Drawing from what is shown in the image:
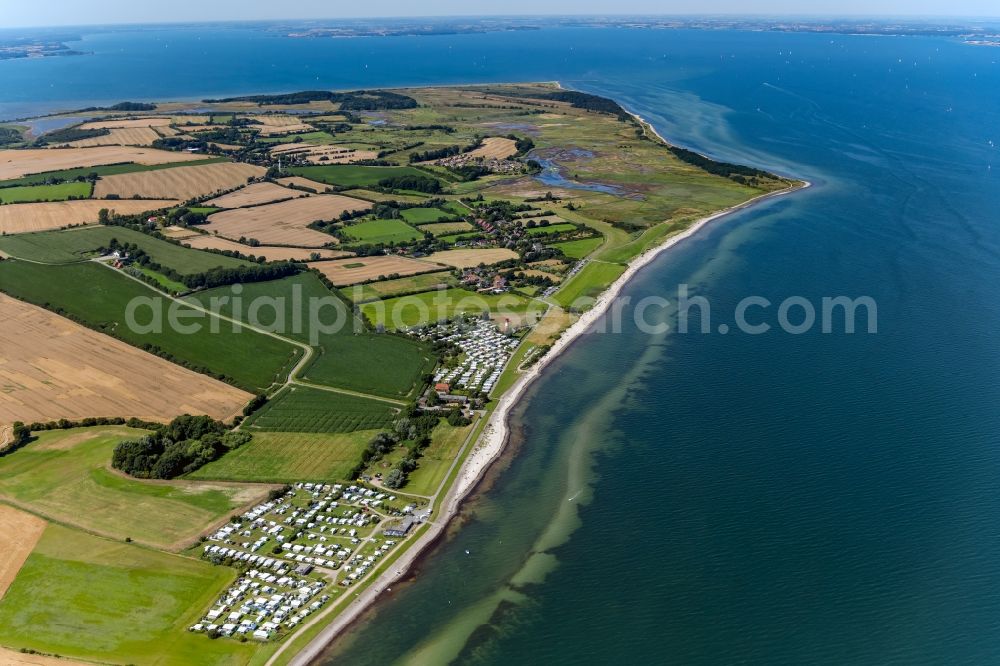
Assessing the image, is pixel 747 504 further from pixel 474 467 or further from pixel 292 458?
pixel 292 458

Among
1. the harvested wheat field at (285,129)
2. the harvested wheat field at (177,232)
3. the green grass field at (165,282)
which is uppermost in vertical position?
the harvested wheat field at (285,129)

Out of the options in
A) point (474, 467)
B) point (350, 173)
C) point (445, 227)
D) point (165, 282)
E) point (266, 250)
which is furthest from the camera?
point (350, 173)

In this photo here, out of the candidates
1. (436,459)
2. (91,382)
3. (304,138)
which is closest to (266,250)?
(91,382)

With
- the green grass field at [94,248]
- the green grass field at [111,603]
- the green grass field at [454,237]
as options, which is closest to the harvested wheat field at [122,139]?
the green grass field at [94,248]

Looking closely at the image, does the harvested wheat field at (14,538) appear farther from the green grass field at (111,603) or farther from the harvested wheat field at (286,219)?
the harvested wheat field at (286,219)

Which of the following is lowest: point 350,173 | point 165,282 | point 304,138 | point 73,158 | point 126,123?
point 165,282

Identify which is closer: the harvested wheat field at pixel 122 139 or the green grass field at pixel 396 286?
the green grass field at pixel 396 286

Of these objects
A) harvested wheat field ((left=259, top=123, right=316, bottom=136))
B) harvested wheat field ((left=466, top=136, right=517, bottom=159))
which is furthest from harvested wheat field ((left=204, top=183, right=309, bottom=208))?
harvested wheat field ((left=259, top=123, right=316, bottom=136))

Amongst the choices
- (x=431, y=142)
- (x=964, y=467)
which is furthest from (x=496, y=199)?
(x=964, y=467)
